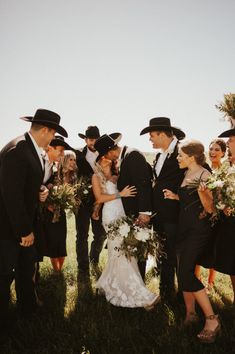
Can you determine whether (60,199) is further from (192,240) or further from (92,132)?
(92,132)

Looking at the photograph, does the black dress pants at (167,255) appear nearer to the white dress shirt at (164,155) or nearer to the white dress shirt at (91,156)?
the white dress shirt at (164,155)

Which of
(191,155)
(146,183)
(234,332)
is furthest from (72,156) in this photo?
(234,332)

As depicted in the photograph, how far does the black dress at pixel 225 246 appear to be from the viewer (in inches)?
203

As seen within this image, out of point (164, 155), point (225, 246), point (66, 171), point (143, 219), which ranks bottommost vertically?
point (225, 246)

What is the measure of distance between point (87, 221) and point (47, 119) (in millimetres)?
3566

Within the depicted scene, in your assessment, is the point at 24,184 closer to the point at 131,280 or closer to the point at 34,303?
the point at 34,303

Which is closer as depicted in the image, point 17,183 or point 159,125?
point 17,183

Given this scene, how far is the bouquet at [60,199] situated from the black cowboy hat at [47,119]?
4.61 feet

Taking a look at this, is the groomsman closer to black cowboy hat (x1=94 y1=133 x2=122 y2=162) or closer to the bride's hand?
black cowboy hat (x1=94 y1=133 x2=122 y2=162)

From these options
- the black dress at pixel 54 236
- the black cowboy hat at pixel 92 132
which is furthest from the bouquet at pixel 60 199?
the black cowboy hat at pixel 92 132

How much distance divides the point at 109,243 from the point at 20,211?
2248 millimetres

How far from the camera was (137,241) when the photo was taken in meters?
5.32

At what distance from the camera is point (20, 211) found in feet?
14.4

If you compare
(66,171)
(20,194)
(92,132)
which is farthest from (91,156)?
(20,194)
